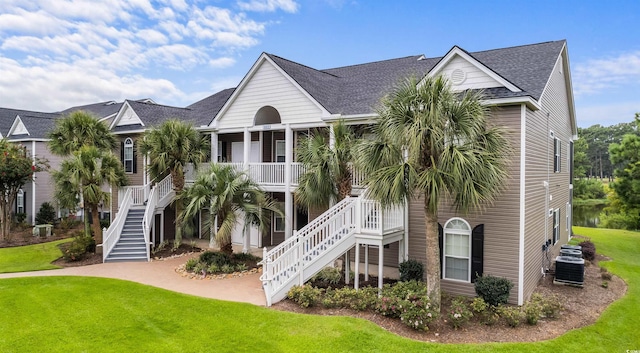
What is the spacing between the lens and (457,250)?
11.6 metres

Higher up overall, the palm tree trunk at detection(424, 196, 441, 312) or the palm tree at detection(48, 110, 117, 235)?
the palm tree at detection(48, 110, 117, 235)

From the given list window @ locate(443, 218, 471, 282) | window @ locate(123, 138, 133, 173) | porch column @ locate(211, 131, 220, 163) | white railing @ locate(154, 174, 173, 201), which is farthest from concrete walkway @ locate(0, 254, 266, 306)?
window @ locate(123, 138, 133, 173)

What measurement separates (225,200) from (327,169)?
3.93 metres

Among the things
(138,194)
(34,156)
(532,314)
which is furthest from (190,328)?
(34,156)

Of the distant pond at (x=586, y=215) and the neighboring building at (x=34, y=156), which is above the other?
the neighboring building at (x=34, y=156)

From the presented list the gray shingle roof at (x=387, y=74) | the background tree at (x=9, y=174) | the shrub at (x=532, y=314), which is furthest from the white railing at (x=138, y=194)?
the shrub at (x=532, y=314)

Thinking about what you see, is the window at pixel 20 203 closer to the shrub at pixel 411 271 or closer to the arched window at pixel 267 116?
the arched window at pixel 267 116

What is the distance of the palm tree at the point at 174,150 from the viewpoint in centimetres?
1689

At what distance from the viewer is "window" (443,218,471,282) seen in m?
11.5

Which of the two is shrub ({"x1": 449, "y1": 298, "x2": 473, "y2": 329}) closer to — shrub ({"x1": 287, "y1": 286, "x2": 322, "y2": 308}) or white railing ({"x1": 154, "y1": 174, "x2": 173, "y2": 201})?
shrub ({"x1": 287, "y1": 286, "x2": 322, "y2": 308})

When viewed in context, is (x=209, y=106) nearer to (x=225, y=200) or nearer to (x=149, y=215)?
(x=149, y=215)

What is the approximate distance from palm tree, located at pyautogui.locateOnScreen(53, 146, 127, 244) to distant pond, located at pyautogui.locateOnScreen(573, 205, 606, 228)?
40.0 m

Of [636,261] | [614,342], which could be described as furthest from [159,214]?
[636,261]

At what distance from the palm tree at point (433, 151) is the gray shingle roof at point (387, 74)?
156cm
